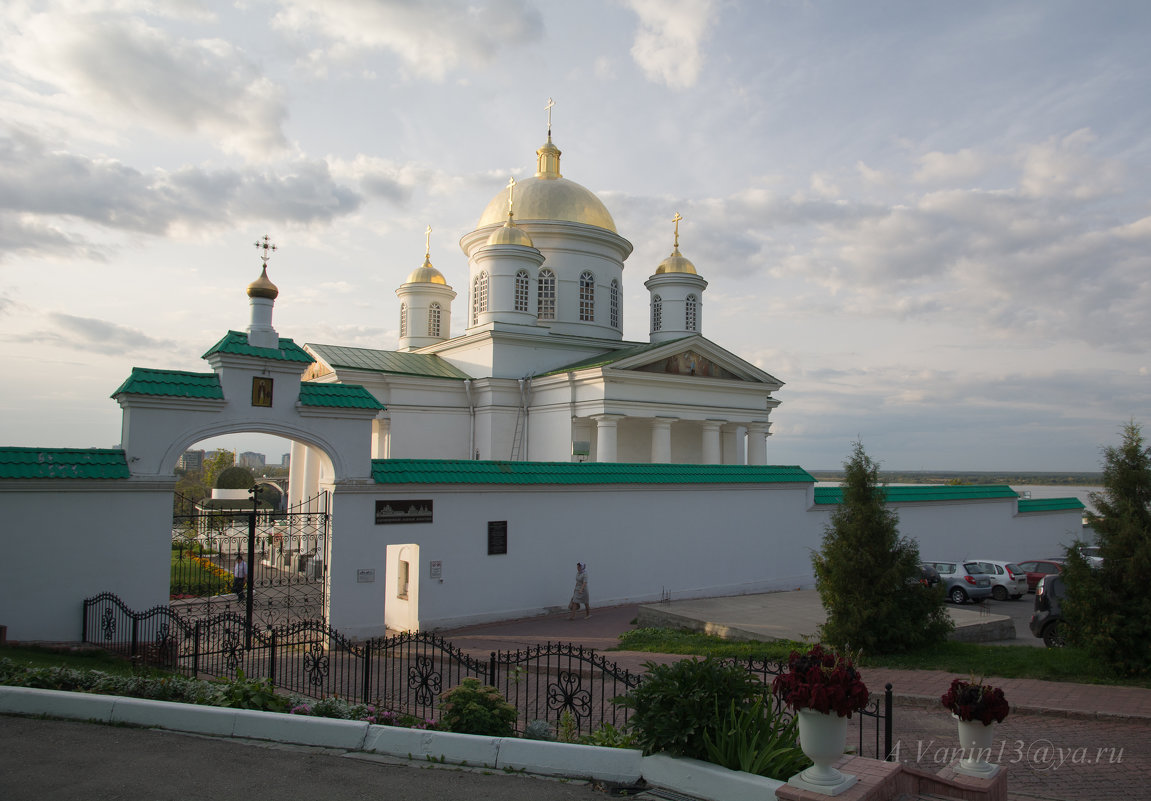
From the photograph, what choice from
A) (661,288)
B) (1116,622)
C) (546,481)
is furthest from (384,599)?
(661,288)

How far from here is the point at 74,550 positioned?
1099cm

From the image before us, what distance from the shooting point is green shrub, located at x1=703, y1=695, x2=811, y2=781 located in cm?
527

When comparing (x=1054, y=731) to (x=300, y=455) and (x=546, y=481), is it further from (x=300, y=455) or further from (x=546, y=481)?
(x=300, y=455)

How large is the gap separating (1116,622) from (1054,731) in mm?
2542

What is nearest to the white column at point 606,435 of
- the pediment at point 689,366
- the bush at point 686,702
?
the pediment at point 689,366

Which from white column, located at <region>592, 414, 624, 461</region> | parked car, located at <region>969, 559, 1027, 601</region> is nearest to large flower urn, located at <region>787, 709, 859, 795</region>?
parked car, located at <region>969, 559, 1027, 601</region>

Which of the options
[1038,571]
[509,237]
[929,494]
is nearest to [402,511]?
[929,494]

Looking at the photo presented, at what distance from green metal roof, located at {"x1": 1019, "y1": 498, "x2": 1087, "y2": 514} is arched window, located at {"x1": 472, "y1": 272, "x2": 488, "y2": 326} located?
1976cm

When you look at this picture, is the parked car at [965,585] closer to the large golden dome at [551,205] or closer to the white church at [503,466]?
the white church at [503,466]

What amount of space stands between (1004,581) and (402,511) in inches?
593

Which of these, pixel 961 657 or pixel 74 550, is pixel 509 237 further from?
pixel 961 657

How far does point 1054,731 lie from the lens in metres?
7.98

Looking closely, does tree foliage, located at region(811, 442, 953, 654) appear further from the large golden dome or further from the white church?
the large golden dome

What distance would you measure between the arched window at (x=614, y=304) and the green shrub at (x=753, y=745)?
2806 cm
